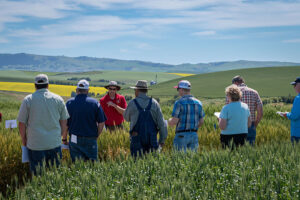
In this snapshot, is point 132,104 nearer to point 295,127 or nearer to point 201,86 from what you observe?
point 295,127

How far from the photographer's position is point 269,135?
9773 millimetres

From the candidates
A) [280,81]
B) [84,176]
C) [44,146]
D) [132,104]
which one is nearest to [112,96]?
[132,104]

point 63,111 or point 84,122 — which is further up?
point 63,111

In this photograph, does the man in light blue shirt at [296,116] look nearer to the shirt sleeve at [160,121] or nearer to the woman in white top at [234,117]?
the woman in white top at [234,117]

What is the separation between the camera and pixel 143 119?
5.48m

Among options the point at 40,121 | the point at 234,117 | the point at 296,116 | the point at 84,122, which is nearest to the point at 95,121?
the point at 84,122

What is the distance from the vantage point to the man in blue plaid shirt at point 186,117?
568 cm

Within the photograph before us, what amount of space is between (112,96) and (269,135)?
4.98 m

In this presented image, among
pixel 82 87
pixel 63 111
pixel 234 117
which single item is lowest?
pixel 234 117

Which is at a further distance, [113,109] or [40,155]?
[113,109]

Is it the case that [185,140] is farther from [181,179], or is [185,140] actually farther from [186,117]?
[181,179]

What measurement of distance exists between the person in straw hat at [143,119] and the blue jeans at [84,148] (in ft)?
2.32

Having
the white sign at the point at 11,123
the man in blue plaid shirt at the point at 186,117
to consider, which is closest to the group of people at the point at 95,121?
the man in blue plaid shirt at the point at 186,117

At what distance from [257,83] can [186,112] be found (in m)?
60.0
